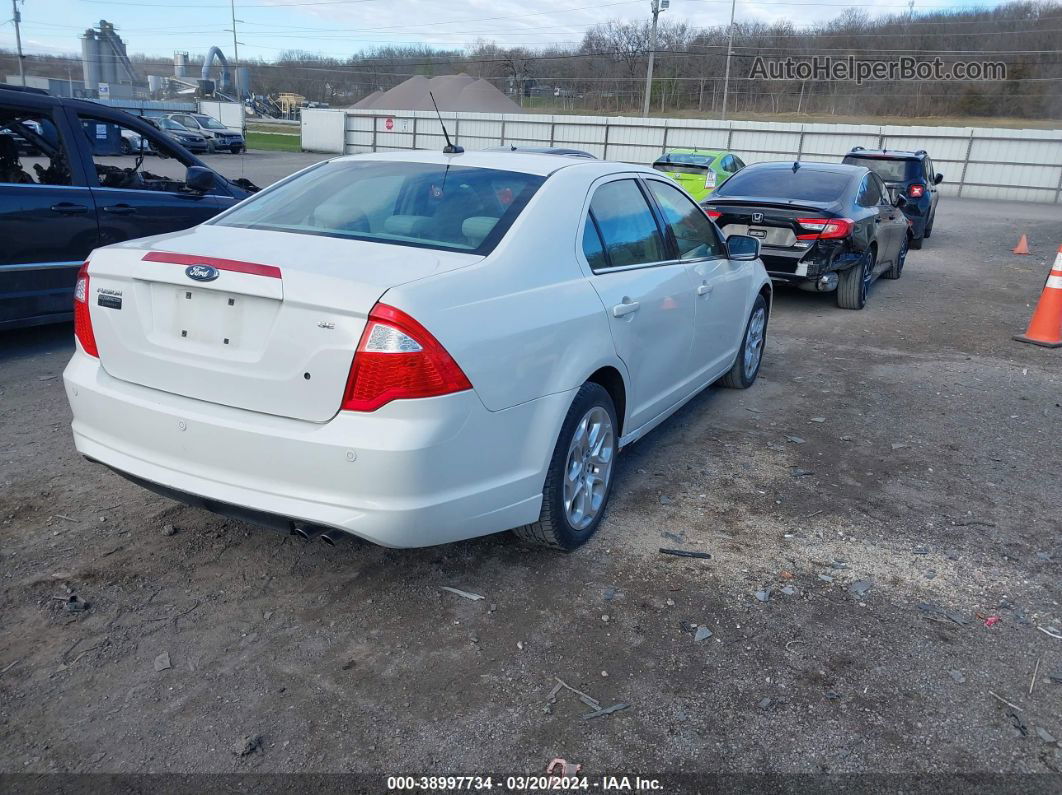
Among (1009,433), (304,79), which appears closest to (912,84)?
(304,79)

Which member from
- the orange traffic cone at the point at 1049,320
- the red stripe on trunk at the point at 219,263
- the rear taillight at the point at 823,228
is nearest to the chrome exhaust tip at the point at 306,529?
the red stripe on trunk at the point at 219,263

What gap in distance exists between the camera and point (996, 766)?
98.7 inches

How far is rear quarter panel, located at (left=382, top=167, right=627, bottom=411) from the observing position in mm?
2770

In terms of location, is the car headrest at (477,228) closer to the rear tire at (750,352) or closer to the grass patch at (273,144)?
the rear tire at (750,352)

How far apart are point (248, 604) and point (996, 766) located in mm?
2581

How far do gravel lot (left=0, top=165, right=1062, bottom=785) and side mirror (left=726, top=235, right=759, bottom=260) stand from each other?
1.25 m

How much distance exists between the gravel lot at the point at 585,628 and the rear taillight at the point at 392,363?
938mm

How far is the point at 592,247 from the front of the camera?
12.2 feet

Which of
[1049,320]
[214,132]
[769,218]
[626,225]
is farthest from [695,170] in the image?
[214,132]

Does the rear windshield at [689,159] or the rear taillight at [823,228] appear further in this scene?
the rear windshield at [689,159]

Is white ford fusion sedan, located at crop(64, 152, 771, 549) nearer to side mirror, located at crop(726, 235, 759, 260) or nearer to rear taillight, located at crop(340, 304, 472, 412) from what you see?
rear taillight, located at crop(340, 304, 472, 412)

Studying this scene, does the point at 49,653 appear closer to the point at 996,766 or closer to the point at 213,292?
the point at 213,292

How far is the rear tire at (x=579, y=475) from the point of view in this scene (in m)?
3.37

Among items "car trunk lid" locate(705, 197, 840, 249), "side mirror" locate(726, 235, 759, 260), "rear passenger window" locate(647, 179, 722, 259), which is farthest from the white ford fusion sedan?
"car trunk lid" locate(705, 197, 840, 249)
